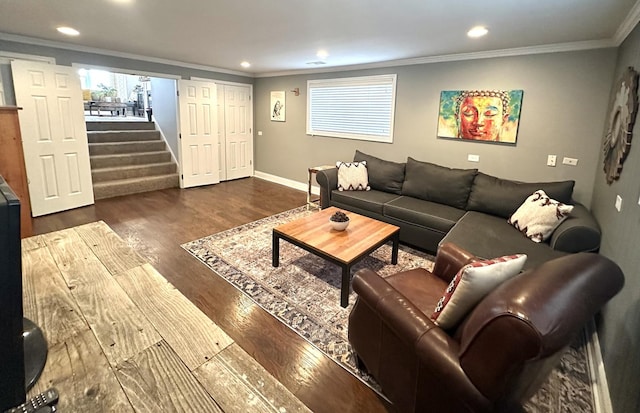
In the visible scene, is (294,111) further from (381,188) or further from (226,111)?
(381,188)

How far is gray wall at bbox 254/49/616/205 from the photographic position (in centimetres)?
331

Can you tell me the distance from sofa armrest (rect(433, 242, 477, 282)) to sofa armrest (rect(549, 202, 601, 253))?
1054mm

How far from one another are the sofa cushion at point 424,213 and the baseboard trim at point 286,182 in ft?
8.16

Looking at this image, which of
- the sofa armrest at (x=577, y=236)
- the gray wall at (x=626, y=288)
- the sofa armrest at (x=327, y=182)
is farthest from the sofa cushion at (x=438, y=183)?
the gray wall at (x=626, y=288)

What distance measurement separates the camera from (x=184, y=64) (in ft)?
18.3

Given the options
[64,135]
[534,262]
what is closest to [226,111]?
[64,135]

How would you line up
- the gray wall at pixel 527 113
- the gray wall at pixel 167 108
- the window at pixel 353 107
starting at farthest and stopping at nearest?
the gray wall at pixel 167 108 → the window at pixel 353 107 → the gray wall at pixel 527 113

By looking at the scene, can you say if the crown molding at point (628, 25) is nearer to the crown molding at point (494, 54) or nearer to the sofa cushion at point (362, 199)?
the crown molding at point (494, 54)

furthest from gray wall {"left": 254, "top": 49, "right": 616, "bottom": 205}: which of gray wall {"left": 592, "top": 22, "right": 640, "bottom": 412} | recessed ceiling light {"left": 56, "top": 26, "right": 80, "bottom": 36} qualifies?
recessed ceiling light {"left": 56, "top": 26, "right": 80, "bottom": 36}

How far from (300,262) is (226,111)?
447 cm

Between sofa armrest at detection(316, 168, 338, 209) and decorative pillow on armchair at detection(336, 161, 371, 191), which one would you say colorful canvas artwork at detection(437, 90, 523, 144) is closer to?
decorative pillow on armchair at detection(336, 161, 371, 191)

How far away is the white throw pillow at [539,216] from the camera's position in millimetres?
2781

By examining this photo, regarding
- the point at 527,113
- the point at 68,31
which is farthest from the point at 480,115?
the point at 68,31

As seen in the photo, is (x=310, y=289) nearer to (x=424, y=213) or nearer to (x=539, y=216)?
(x=424, y=213)
